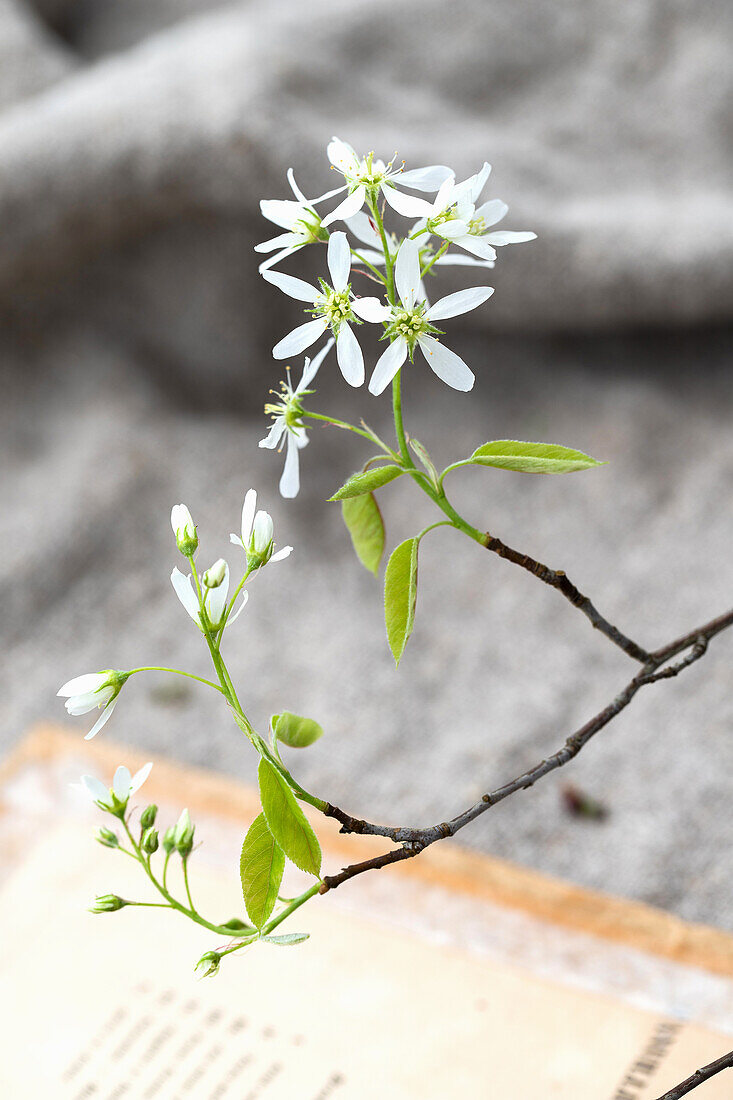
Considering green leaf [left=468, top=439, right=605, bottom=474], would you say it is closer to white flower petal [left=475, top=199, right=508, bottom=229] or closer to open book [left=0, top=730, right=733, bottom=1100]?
white flower petal [left=475, top=199, right=508, bottom=229]

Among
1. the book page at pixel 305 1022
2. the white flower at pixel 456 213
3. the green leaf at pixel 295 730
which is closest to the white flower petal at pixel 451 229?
the white flower at pixel 456 213

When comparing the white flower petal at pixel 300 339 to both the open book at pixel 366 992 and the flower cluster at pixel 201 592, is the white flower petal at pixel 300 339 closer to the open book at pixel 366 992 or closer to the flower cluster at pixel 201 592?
the flower cluster at pixel 201 592

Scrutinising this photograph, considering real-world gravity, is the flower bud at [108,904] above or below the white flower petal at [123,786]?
below

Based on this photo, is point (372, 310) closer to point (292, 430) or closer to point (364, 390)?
point (292, 430)

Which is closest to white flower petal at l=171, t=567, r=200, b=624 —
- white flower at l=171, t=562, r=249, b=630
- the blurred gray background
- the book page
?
white flower at l=171, t=562, r=249, b=630

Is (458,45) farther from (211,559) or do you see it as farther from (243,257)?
(211,559)

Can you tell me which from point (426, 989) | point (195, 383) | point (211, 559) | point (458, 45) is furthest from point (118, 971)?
point (458, 45)
